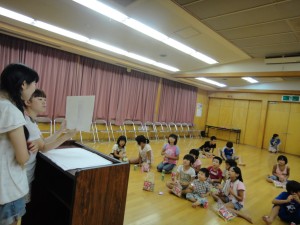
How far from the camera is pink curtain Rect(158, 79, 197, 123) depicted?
28.9 ft

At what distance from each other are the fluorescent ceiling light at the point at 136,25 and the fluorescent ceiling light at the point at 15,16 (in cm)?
130

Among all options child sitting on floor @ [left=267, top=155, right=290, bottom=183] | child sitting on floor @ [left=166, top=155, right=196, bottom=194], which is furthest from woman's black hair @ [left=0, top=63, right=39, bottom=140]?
child sitting on floor @ [left=267, top=155, right=290, bottom=183]

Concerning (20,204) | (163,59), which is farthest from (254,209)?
(163,59)

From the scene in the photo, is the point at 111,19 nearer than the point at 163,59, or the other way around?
the point at 111,19

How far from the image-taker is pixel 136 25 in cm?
416

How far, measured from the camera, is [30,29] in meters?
4.44

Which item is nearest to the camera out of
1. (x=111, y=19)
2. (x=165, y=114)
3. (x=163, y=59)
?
(x=111, y=19)

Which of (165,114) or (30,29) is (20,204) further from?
(165,114)

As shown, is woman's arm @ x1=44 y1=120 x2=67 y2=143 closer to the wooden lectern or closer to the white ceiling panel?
the wooden lectern

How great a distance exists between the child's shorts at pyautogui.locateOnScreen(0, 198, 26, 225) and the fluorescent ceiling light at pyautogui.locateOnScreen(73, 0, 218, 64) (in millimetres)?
3167

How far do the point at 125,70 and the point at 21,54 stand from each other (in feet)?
10.1

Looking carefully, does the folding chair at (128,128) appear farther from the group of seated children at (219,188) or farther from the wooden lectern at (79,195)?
the wooden lectern at (79,195)

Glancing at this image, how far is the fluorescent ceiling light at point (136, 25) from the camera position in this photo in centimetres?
346

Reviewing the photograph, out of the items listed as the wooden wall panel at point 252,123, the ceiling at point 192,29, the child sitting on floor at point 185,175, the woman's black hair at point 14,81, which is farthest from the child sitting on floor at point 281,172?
the wooden wall panel at point 252,123
